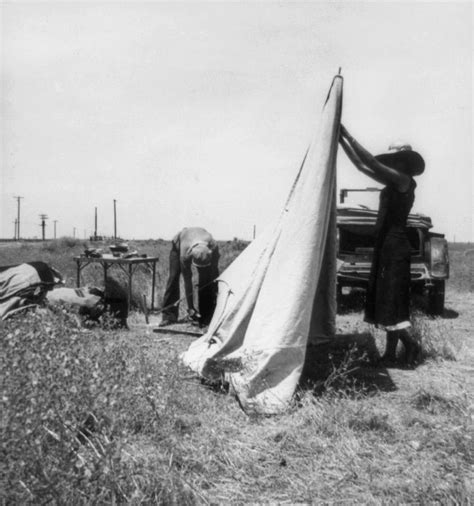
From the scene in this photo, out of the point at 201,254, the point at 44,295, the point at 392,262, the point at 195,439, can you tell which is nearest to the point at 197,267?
the point at 201,254

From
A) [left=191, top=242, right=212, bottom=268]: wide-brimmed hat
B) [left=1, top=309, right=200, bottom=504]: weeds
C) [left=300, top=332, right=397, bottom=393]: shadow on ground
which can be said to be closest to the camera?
[left=1, top=309, right=200, bottom=504]: weeds

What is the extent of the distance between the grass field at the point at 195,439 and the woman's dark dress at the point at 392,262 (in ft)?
2.90

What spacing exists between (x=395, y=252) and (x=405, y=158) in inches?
34.5

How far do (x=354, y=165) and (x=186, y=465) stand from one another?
301cm

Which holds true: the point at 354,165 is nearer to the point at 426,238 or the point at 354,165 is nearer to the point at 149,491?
the point at 149,491

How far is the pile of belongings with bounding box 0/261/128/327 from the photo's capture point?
6.04 m

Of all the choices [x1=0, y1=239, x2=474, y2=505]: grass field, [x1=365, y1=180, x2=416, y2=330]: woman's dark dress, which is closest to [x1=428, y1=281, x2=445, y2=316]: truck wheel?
[x1=365, y1=180, x2=416, y2=330]: woman's dark dress

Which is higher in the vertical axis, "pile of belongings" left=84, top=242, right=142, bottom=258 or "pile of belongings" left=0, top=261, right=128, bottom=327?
"pile of belongings" left=84, top=242, right=142, bottom=258

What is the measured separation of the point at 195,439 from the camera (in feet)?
10.3

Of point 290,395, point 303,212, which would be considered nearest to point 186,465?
point 290,395

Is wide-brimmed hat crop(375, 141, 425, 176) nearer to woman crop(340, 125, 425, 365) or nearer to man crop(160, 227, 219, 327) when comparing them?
woman crop(340, 125, 425, 365)

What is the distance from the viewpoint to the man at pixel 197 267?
6926 millimetres

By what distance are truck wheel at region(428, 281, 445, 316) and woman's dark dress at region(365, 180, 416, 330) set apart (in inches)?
139

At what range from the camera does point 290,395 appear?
3.79 m
